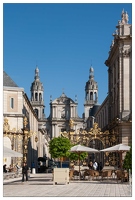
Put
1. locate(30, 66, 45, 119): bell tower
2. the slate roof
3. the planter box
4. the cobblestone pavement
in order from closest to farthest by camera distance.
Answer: the cobblestone pavement
the planter box
the slate roof
locate(30, 66, 45, 119): bell tower

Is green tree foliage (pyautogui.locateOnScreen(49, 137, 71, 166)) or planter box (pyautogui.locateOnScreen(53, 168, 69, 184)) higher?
green tree foliage (pyautogui.locateOnScreen(49, 137, 71, 166))

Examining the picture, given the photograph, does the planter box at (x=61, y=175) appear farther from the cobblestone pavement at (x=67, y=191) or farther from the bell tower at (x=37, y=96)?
the bell tower at (x=37, y=96)

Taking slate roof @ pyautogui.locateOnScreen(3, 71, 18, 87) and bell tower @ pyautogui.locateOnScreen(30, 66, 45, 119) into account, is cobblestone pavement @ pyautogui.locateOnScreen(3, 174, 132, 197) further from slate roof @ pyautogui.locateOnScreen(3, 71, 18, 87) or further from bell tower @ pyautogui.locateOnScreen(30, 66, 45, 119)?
bell tower @ pyautogui.locateOnScreen(30, 66, 45, 119)

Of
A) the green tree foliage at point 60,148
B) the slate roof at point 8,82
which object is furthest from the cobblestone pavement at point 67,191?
the slate roof at point 8,82

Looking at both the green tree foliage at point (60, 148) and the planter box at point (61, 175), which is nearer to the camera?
the planter box at point (61, 175)

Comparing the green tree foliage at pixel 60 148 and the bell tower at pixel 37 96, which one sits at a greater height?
the bell tower at pixel 37 96

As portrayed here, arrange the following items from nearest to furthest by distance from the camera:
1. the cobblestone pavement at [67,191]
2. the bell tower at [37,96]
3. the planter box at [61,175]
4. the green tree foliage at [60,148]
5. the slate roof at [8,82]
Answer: the cobblestone pavement at [67,191] → the planter box at [61,175] → the green tree foliage at [60,148] → the slate roof at [8,82] → the bell tower at [37,96]

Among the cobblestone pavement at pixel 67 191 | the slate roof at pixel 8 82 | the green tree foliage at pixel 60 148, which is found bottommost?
the cobblestone pavement at pixel 67 191

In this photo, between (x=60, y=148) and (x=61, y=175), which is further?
(x=60, y=148)

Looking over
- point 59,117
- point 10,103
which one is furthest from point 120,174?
point 59,117

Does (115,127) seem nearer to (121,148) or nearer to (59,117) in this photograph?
(121,148)

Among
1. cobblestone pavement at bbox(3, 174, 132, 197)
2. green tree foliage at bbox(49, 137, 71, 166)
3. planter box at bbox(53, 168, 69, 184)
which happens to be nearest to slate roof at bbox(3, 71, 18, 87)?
green tree foliage at bbox(49, 137, 71, 166)

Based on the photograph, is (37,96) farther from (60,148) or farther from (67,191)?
(67,191)

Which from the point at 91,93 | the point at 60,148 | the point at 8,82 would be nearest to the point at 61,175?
the point at 60,148
